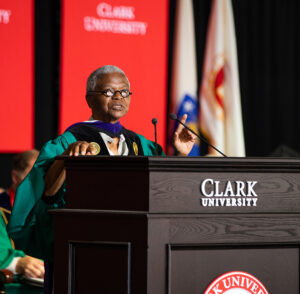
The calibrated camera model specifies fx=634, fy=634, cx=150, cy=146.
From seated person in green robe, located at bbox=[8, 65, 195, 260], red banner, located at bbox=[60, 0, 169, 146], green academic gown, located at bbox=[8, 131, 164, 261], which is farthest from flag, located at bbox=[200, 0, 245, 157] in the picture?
green academic gown, located at bbox=[8, 131, 164, 261]

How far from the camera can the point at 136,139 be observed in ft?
9.35

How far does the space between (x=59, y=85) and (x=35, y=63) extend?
0.98 ft

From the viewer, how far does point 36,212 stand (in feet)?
8.11

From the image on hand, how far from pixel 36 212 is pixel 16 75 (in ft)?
9.65

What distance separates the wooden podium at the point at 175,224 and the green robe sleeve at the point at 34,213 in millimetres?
310

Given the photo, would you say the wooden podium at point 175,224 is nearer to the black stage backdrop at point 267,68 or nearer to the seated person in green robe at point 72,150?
the seated person in green robe at point 72,150

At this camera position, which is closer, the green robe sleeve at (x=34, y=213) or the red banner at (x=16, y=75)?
the green robe sleeve at (x=34, y=213)

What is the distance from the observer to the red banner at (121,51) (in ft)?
17.6

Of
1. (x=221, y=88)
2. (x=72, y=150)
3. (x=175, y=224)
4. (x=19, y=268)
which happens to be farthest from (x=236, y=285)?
(x=221, y=88)

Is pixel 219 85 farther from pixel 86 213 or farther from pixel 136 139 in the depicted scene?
pixel 86 213

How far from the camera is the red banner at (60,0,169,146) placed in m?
5.37

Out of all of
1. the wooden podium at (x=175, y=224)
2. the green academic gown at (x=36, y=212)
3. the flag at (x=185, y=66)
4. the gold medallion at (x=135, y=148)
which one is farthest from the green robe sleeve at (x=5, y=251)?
the flag at (x=185, y=66)

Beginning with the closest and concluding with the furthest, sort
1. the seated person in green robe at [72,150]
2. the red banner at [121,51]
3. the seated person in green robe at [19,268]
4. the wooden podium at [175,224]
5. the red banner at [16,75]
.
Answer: the wooden podium at [175,224] < the seated person in green robe at [72,150] < the seated person in green robe at [19,268] < the red banner at [16,75] < the red banner at [121,51]

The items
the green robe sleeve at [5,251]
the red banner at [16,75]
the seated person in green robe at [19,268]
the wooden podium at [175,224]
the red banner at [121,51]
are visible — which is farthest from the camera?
the red banner at [121,51]
